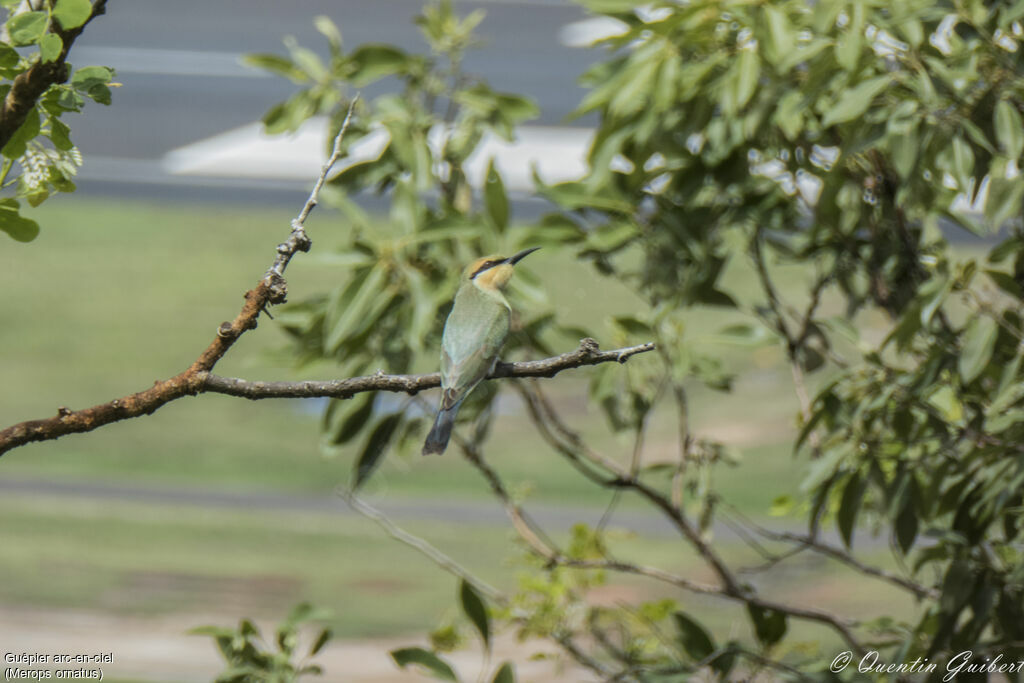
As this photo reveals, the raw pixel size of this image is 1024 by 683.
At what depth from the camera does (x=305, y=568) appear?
5.53 m

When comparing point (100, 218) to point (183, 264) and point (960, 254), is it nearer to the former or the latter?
point (183, 264)

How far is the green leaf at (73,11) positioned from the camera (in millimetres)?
→ 1324

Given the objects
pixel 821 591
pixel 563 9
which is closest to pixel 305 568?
pixel 821 591

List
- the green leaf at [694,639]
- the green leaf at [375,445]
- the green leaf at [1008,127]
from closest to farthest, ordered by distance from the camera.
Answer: the green leaf at [1008,127]
the green leaf at [694,639]
the green leaf at [375,445]

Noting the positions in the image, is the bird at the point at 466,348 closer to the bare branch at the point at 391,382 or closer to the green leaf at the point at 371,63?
the bare branch at the point at 391,382

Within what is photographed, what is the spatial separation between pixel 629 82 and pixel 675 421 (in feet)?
15.4

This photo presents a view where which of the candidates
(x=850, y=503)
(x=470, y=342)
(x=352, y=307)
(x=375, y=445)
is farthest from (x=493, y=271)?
(x=850, y=503)

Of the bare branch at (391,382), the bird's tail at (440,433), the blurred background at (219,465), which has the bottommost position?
the blurred background at (219,465)

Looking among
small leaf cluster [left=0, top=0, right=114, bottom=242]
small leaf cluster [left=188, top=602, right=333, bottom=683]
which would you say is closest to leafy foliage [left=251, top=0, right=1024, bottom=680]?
small leaf cluster [left=188, top=602, right=333, bottom=683]

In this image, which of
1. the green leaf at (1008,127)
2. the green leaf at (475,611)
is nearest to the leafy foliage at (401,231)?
the green leaf at (475,611)

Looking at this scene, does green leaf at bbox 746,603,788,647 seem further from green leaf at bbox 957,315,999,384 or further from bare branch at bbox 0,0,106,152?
bare branch at bbox 0,0,106,152

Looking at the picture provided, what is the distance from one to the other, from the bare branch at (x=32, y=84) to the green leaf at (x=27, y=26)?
0.14 ft

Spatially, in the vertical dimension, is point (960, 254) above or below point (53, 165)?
below

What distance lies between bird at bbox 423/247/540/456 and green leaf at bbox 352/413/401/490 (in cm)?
106
